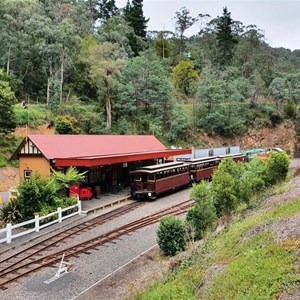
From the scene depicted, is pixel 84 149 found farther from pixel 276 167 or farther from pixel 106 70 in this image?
pixel 106 70

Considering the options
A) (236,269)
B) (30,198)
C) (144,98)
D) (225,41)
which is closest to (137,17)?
(225,41)

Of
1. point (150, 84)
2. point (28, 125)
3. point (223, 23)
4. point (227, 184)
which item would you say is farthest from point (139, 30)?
point (227, 184)

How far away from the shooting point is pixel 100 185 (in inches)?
1022

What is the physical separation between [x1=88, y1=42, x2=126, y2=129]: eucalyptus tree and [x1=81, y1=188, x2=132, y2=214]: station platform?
669 inches

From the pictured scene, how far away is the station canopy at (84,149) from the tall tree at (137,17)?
132ft

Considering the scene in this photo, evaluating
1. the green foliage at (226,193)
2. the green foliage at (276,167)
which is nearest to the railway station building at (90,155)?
the green foliage at (226,193)

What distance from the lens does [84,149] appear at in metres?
24.9

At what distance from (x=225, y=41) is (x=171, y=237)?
6403cm

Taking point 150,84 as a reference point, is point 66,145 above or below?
below

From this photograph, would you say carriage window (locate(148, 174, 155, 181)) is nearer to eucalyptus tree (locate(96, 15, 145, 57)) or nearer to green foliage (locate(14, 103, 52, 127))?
green foliage (locate(14, 103, 52, 127))

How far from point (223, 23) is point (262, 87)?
21.1 metres

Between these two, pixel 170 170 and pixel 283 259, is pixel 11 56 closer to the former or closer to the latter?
pixel 170 170

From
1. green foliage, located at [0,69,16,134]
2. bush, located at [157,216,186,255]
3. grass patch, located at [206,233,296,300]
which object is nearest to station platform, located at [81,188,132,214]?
bush, located at [157,216,186,255]

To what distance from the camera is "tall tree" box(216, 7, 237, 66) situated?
69.4 metres
